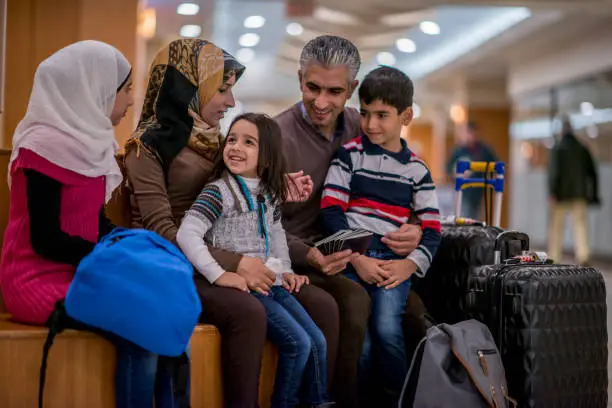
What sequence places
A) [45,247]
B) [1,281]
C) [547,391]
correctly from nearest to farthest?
[45,247] < [1,281] < [547,391]

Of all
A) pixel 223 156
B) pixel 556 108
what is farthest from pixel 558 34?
pixel 223 156

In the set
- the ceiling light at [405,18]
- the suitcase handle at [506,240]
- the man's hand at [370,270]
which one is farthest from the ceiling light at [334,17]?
the man's hand at [370,270]

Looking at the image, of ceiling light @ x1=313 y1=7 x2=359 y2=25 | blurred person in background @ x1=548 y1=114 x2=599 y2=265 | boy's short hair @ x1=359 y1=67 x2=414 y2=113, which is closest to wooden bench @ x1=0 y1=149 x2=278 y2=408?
boy's short hair @ x1=359 y1=67 x2=414 y2=113

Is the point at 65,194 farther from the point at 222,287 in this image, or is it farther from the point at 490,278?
the point at 490,278

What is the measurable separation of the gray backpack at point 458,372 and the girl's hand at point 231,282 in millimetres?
671

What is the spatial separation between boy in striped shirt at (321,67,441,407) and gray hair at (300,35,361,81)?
123 mm

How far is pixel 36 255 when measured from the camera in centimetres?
247

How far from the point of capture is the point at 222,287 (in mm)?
2639

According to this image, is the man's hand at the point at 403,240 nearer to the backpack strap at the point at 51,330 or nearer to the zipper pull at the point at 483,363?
the zipper pull at the point at 483,363

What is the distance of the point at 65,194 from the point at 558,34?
38.8ft

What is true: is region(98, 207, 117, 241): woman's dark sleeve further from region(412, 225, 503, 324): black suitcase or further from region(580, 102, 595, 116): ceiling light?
region(580, 102, 595, 116): ceiling light

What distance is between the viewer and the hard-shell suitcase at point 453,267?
10.7 feet

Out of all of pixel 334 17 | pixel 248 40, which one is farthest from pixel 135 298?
pixel 248 40

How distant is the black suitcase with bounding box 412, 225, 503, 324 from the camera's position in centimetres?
325
